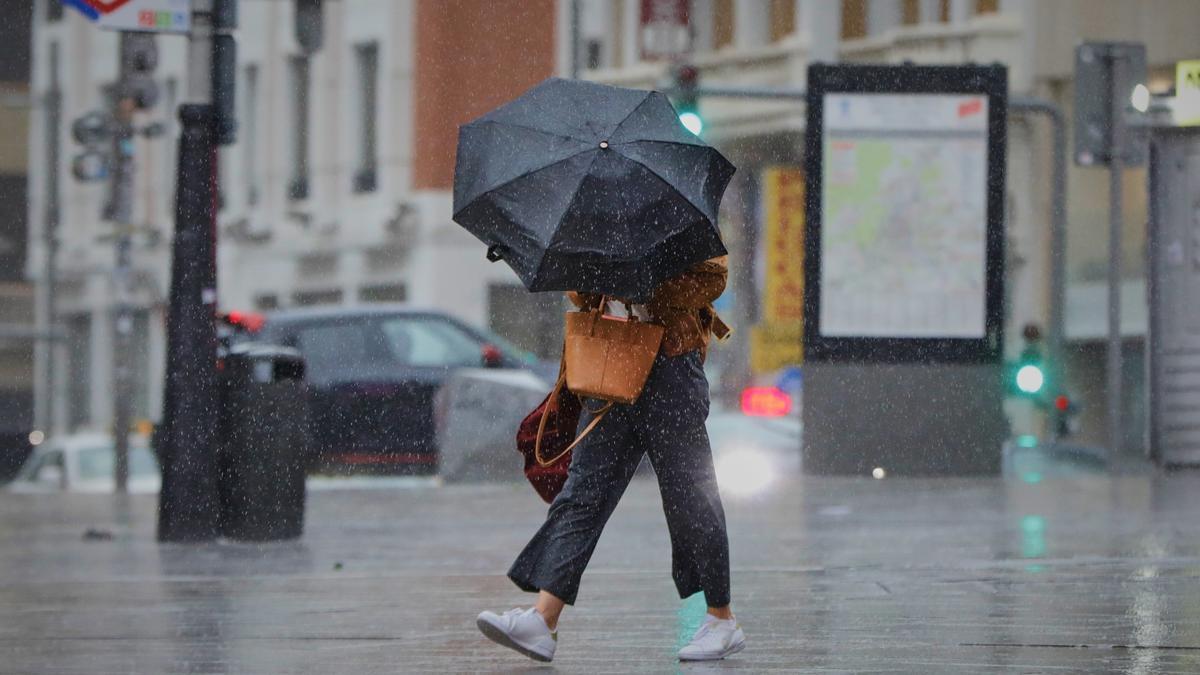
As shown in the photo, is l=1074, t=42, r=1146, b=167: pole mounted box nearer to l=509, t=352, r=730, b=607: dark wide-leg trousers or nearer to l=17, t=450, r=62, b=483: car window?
l=509, t=352, r=730, b=607: dark wide-leg trousers

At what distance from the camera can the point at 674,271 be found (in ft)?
24.1

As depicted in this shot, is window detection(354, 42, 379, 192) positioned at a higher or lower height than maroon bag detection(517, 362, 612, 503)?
higher

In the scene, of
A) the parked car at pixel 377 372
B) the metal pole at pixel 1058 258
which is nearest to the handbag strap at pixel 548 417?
the parked car at pixel 377 372

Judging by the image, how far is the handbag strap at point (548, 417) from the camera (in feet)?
25.0

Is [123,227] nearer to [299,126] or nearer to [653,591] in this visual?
[653,591]

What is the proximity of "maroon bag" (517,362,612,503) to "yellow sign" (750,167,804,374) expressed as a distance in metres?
29.0

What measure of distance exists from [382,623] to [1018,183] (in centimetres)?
2664

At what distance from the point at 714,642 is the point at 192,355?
602 centimetres

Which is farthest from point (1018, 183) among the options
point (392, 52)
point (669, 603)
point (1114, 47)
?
point (669, 603)

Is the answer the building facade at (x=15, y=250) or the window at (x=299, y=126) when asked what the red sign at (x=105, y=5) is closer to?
the building facade at (x=15, y=250)

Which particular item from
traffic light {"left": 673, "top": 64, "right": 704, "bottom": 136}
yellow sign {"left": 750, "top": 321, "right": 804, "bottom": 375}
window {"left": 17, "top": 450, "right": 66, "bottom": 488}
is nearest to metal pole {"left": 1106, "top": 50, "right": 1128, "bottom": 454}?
traffic light {"left": 673, "top": 64, "right": 704, "bottom": 136}

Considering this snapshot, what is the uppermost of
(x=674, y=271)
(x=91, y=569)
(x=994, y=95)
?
(x=994, y=95)

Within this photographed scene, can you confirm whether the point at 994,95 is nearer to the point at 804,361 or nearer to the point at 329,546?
the point at 804,361

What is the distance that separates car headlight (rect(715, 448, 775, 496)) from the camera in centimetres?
1781
